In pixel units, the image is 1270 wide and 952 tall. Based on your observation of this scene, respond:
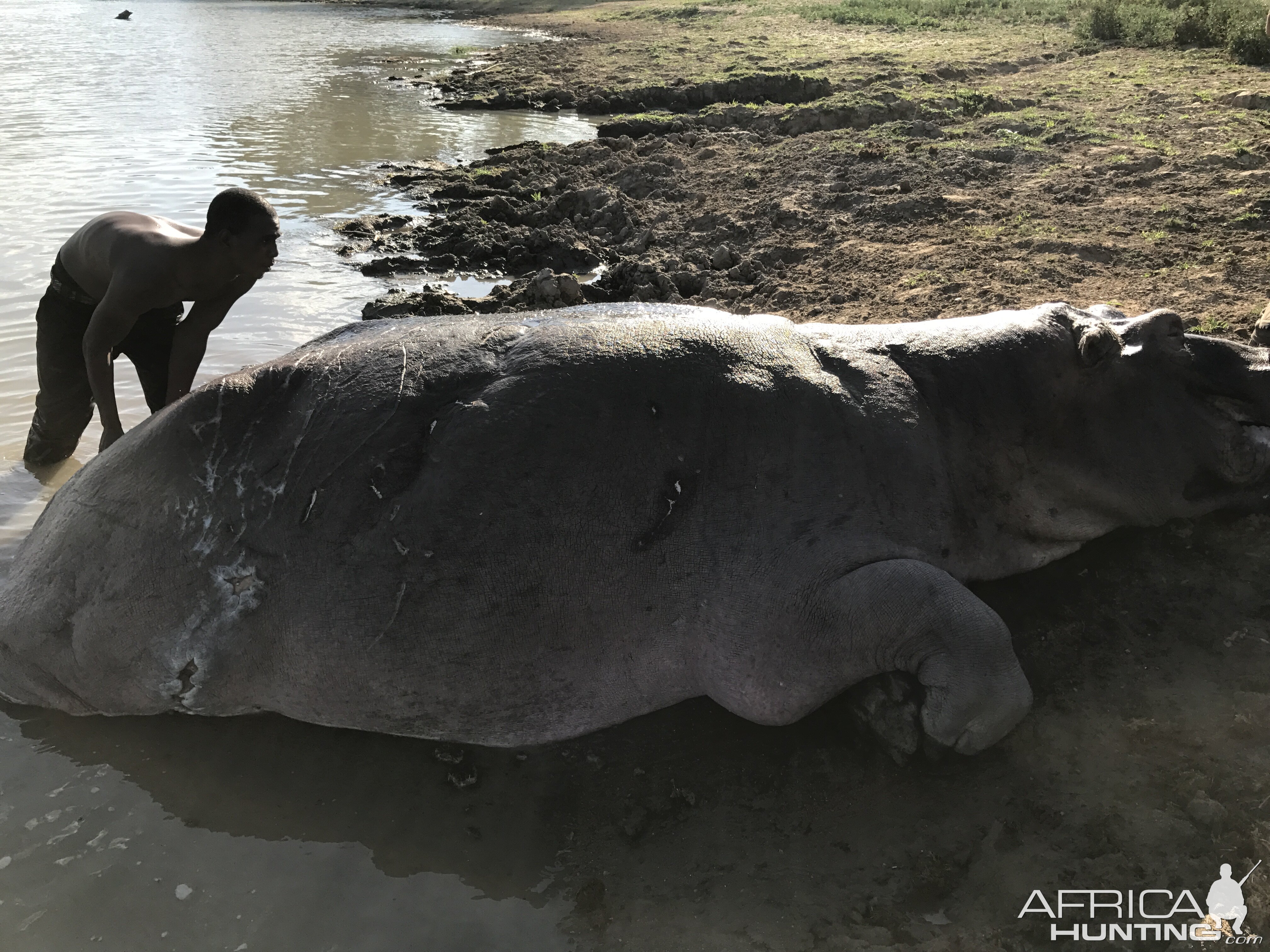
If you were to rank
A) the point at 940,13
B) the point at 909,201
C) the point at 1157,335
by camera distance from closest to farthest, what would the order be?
1. the point at 1157,335
2. the point at 909,201
3. the point at 940,13

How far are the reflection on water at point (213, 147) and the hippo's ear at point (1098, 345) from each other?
4936 millimetres

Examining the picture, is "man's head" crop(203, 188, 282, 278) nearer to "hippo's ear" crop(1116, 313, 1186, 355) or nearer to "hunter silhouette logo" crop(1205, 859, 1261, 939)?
"hippo's ear" crop(1116, 313, 1186, 355)

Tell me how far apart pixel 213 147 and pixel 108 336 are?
36.0ft

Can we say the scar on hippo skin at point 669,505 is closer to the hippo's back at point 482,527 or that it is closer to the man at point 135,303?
the hippo's back at point 482,527

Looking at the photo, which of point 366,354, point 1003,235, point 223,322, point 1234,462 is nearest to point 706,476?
point 366,354

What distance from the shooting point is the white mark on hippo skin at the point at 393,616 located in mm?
3029

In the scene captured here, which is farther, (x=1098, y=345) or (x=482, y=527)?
(x=1098, y=345)

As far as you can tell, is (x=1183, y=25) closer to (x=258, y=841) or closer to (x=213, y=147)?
(x=213, y=147)

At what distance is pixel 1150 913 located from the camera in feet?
8.57

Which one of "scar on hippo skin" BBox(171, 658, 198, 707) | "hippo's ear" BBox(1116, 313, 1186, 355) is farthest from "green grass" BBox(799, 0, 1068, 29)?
"scar on hippo skin" BBox(171, 658, 198, 707)

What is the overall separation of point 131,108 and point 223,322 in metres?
12.0

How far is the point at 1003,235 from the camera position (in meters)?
7.22

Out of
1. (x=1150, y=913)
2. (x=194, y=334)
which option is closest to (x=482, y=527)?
(x=1150, y=913)

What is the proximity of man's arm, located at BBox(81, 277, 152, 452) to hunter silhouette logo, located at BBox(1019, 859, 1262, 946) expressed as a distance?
13.6 feet
